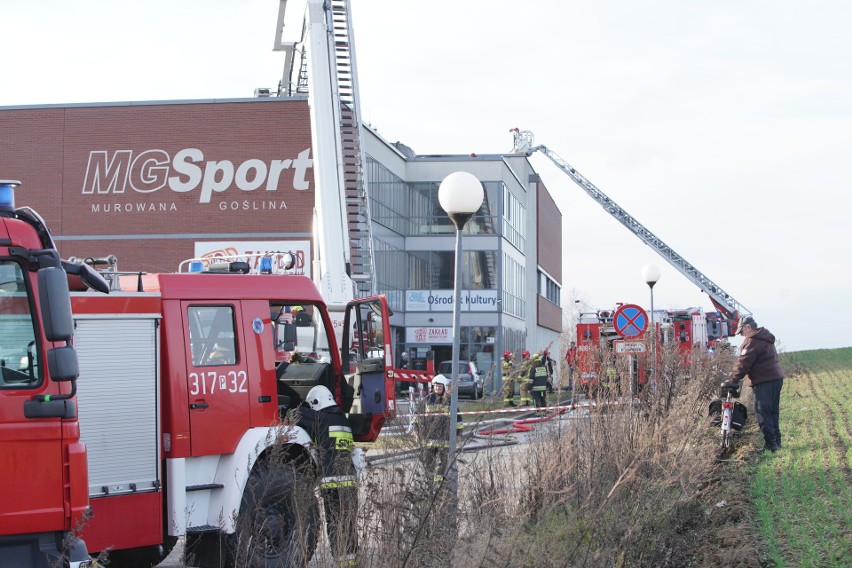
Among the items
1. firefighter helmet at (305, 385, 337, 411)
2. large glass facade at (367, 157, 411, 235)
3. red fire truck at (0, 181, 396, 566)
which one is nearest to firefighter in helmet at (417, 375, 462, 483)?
red fire truck at (0, 181, 396, 566)

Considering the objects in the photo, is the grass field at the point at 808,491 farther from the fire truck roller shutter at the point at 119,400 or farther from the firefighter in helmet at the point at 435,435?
the fire truck roller shutter at the point at 119,400

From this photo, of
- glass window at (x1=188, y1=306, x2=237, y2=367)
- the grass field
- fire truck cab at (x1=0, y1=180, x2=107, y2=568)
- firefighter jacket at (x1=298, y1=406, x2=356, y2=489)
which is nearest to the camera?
fire truck cab at (x1=0, y1=180, x2=107, y2=568)

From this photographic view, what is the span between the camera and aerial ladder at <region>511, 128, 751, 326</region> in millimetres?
60625

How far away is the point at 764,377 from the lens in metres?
13.6

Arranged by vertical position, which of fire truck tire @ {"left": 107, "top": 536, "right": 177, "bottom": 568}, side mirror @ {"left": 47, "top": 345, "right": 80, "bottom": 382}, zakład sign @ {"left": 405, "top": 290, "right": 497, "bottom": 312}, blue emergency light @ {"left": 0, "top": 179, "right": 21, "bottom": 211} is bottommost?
fire truck tire @ {"left": 107, "top": 536, "right": 177, "bottom": 568}

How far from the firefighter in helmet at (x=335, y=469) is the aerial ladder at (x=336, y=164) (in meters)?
5.19

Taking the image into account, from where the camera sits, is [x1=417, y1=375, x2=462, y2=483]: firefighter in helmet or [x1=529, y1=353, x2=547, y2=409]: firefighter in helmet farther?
[x1=529, y1=353, x2=547, y2=409]: firefighter in helmet

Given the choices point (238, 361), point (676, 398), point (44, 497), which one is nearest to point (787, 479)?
point (676, 398)

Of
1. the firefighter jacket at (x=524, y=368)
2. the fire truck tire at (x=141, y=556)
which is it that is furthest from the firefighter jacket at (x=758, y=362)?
the fire truck tire at (x=141, y=556)

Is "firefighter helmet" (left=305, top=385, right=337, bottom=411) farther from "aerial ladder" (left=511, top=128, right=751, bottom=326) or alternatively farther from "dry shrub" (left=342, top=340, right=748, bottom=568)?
"aerial ladder" (left=511, top=128, right=751, bottom=326)

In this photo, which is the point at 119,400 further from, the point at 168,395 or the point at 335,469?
the point at 335,469

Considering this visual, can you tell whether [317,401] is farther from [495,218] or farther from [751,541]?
[495,218]

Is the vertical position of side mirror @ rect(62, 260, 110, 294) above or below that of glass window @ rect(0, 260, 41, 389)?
above

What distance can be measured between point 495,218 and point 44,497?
45.6 meters
